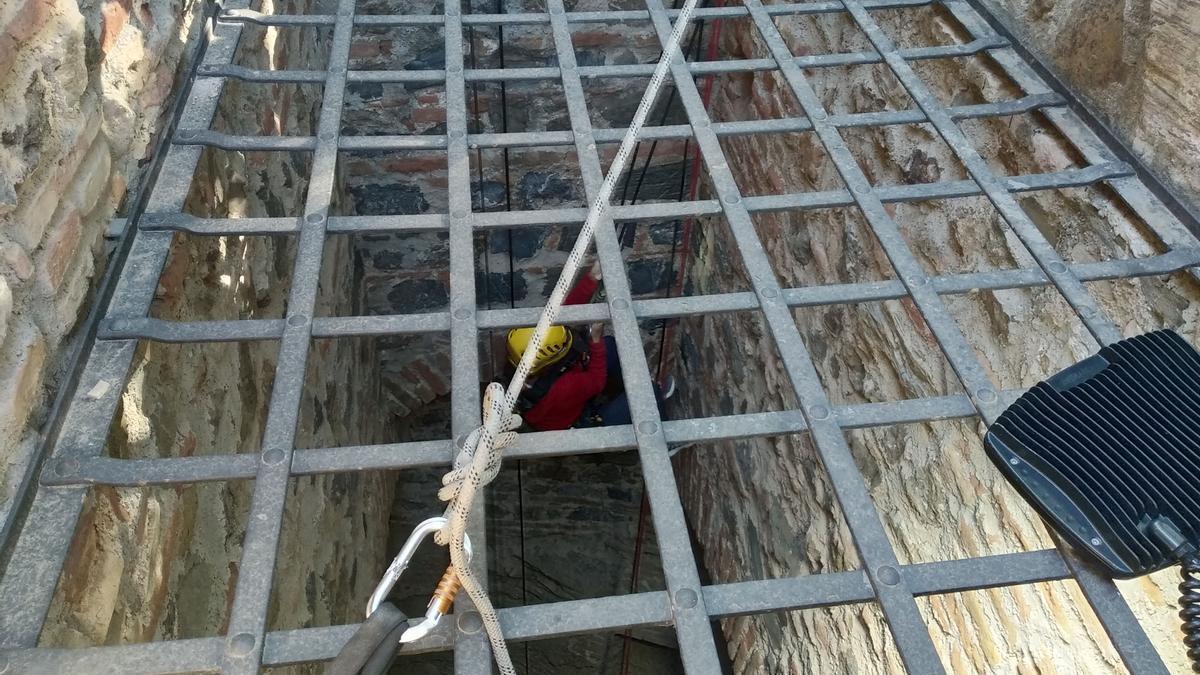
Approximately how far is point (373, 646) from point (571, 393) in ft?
8.58

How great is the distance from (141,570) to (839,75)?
2.10m

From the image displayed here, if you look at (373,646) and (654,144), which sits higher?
(373,646)

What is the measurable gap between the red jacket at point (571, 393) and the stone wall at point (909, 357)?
52 centimetres

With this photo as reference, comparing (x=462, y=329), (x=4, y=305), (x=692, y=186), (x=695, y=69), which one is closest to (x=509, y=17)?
(x=695, y=69)

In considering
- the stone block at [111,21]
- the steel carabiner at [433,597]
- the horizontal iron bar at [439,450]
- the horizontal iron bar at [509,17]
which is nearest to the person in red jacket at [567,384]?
the horizontal iron bar at [509,17]

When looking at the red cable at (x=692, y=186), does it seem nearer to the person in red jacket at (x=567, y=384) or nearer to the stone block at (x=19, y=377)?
the person in red jacket at (x=567, y=384)

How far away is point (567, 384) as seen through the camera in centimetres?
357

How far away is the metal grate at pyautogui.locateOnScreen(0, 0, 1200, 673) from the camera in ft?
3.42

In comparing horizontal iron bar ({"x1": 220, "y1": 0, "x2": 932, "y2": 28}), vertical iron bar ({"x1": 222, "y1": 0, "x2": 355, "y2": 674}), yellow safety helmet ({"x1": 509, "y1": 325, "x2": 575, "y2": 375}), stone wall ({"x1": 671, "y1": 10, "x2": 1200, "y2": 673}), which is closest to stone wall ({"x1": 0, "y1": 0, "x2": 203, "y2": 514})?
vertical iron bar ({"x1": 222, "y1": 0, "x2": 355, "y2": 674})

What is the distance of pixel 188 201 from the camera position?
1.69 metres

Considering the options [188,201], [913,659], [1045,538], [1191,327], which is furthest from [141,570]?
[1191,327]

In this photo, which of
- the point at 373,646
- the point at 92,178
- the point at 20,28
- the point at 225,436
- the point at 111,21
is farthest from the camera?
the point at 225,436

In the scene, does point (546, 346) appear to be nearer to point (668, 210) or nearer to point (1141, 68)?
point (668, 210)

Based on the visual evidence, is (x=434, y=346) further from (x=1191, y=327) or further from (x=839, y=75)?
(x=1191, y=327)
